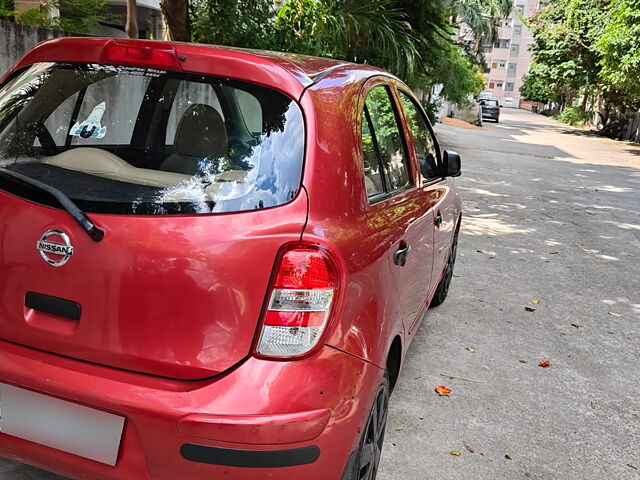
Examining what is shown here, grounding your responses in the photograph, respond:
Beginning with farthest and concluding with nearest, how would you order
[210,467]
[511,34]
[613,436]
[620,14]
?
[511,34]
[620,14]
[613,436]
[210,467]

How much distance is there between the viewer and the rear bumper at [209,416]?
1707mm

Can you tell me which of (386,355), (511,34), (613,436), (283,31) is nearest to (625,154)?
(283,31)

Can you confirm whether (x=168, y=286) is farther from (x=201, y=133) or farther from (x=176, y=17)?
(x=176, y=17)

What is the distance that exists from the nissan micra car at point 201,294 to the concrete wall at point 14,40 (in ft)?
13.8

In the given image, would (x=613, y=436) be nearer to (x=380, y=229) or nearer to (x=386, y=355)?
(x=386, y=355)

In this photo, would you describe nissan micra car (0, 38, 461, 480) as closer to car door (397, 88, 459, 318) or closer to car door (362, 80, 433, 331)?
car door (362, 80, 433, 331)

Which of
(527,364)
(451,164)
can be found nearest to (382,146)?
(451,164)

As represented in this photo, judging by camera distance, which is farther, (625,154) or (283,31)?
(625,154)

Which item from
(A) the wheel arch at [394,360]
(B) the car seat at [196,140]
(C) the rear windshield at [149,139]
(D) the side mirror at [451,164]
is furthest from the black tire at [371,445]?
(D) the side mirror at [451,164]

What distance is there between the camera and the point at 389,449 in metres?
2.94

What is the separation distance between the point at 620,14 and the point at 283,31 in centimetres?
1611

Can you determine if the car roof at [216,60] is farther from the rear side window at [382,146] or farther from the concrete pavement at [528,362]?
the concrete pavement at [528,362]

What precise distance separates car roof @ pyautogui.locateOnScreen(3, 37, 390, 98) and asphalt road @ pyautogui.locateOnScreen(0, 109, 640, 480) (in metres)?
1.64

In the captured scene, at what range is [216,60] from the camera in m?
2.02
